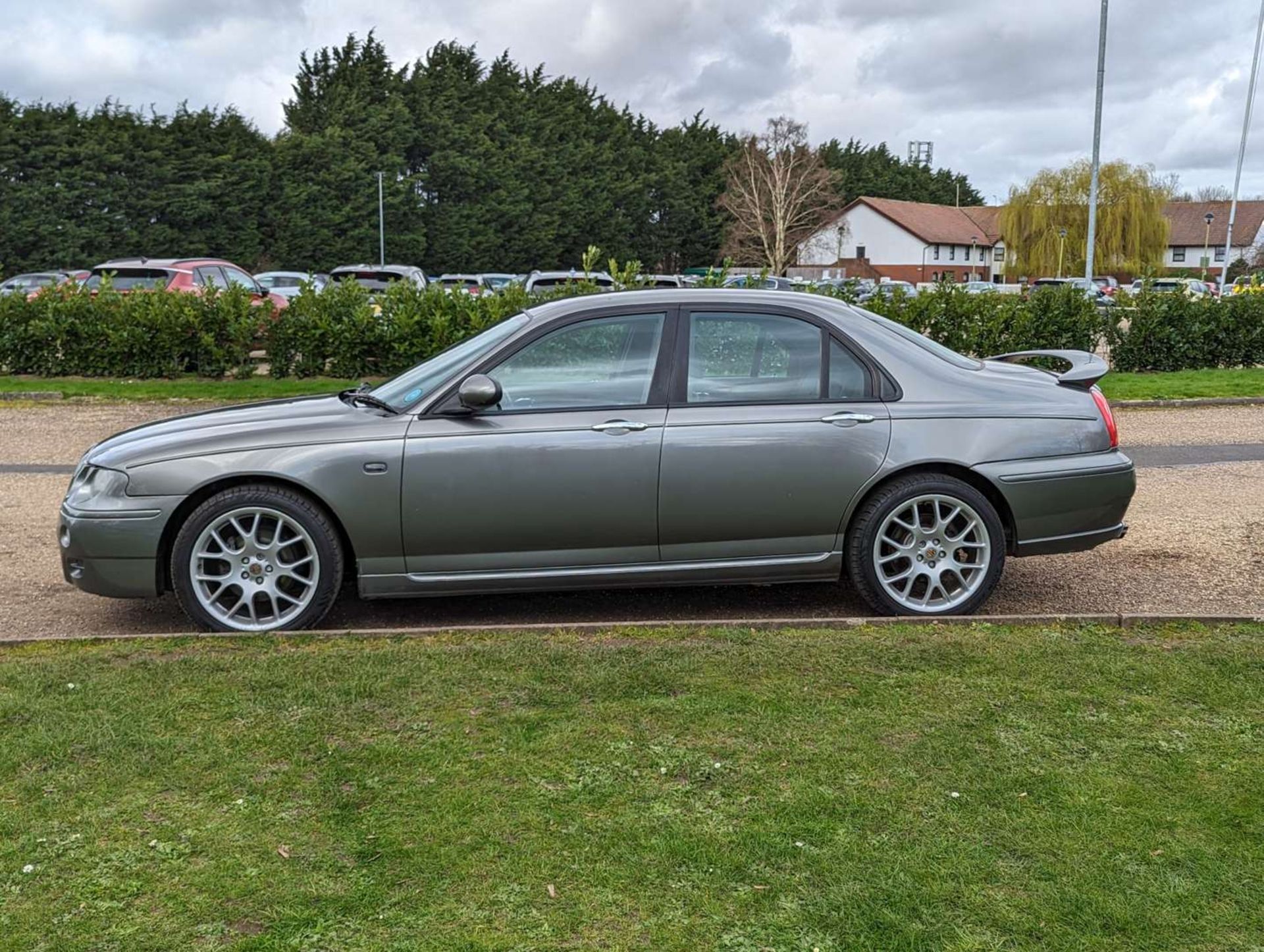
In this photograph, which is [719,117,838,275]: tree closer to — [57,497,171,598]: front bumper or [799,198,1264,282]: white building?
[799,198,1264,282]: white building

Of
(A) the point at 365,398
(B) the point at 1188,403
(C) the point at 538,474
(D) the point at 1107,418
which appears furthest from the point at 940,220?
(C) the point at 538,474

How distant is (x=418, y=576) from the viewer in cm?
559

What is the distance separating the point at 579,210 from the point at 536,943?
70033 millimetres

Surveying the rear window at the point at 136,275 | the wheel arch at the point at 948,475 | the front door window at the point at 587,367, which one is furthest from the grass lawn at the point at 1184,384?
the rear window at the point at 136,275

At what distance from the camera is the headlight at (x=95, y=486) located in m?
5.54

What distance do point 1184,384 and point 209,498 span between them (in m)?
14.6

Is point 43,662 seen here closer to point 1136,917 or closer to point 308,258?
point 1136,917

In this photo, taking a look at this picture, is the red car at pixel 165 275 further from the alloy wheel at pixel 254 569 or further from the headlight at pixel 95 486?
the alloy wheel at pixel 254 569

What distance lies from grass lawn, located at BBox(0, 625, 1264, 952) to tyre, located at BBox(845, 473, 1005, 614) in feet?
1.62

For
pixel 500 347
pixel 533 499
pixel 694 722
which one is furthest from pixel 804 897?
pixel 500 347

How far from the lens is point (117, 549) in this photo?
5.51m

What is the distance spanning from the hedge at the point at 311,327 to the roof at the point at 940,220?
260 ft

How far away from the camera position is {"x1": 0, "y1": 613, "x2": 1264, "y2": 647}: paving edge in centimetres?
540

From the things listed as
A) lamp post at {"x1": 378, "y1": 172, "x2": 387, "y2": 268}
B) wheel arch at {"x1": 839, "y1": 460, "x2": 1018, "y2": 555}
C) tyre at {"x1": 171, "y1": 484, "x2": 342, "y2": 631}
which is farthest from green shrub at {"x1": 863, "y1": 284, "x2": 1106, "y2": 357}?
lamp post at {"x1": 378, "y1": 172, "x2": 387, "y2": 268}
